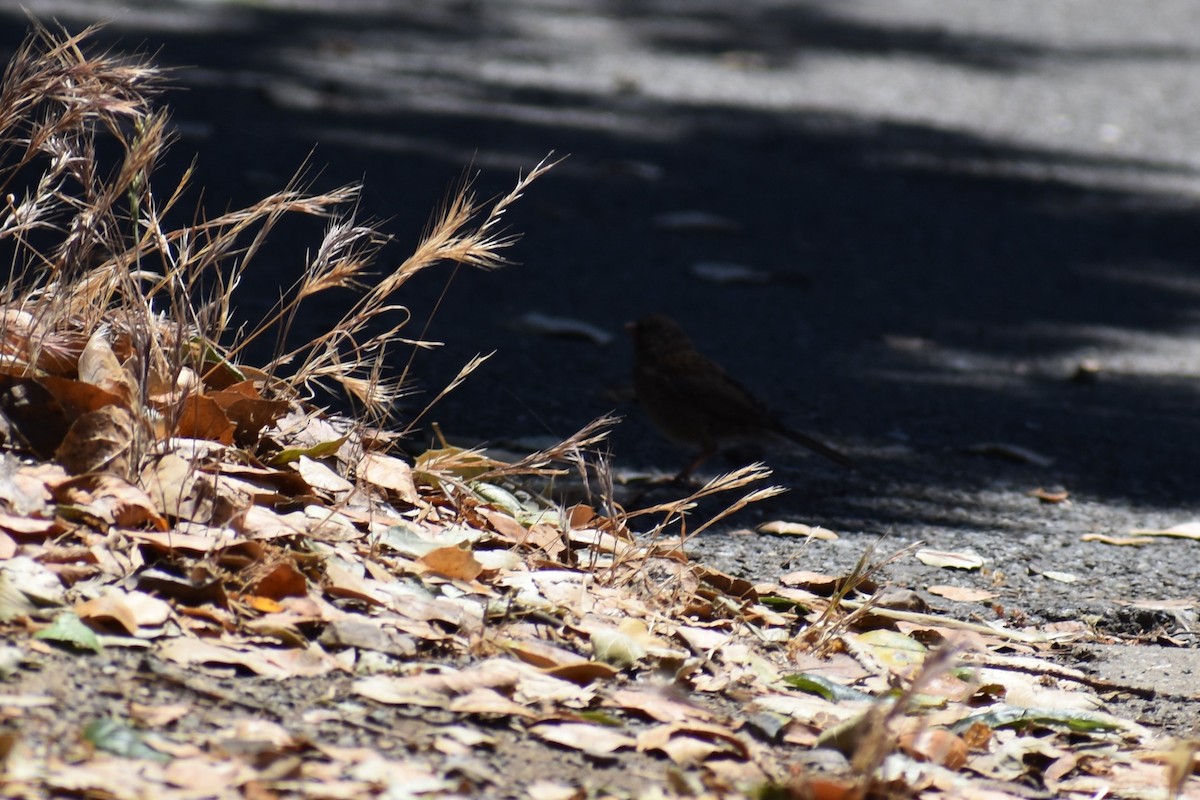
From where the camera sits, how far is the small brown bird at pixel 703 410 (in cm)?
487

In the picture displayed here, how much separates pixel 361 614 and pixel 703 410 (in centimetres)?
232

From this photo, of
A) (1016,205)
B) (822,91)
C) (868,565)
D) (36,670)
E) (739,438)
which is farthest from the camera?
(822,91)

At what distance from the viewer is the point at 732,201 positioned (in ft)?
27.1

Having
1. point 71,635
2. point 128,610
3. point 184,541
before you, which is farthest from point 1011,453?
point 71,635

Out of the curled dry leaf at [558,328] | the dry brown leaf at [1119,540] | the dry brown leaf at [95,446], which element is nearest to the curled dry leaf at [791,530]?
the dry brown leaf at [1119,540]

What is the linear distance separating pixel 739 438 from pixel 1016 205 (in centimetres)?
461

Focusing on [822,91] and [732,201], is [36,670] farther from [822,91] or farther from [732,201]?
[822,91]

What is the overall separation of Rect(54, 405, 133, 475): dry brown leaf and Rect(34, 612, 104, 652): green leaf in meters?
0.48

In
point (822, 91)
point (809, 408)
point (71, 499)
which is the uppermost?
point (822, 91)

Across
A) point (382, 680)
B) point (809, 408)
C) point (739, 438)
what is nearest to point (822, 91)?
point (809, 408)

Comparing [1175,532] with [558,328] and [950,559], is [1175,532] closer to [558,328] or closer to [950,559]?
[950,559]

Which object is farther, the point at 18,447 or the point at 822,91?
the point at 822,91

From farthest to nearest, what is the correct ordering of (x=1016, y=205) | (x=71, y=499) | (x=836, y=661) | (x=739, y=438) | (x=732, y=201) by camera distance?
(x=1016, y=205) < (x=732, y=201) < (x=739, y=438) < (x=836, y=661) < (x=71, y=499)

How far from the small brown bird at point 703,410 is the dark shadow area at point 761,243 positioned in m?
0.15
